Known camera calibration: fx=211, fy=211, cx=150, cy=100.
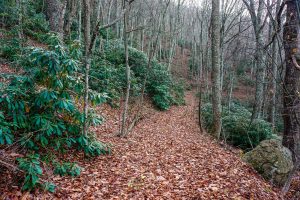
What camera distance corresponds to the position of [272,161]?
5133 mm

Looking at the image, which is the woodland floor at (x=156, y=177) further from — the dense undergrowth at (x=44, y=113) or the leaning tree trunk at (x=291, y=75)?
the leaning tree trunk at (x=291, y=75)

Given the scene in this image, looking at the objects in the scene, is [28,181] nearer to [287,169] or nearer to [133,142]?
[133,142]

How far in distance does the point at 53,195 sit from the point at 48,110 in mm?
1450

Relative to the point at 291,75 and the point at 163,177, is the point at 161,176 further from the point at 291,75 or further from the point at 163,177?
the point at 291,75

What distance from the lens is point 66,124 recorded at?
4.23 meters

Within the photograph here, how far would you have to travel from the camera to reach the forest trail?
3.55 m

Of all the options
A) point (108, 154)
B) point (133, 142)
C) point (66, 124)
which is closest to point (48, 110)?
point (66, 124)

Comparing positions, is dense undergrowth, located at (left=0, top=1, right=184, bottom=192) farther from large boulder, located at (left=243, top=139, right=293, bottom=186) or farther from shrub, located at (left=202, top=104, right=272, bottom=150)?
shrub, located at (left=202, top=104, right=272, bottom=150)

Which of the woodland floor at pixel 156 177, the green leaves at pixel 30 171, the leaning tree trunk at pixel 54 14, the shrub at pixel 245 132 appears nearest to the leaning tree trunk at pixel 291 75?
the woodland floor at pixel 156 177

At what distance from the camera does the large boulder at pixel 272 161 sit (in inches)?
197

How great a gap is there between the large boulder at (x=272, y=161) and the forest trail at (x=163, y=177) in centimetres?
44

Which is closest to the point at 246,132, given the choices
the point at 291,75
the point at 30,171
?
the point at 291,75

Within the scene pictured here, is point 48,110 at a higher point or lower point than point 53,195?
higher

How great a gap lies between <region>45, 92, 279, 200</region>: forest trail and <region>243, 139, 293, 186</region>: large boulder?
44 centimetres
